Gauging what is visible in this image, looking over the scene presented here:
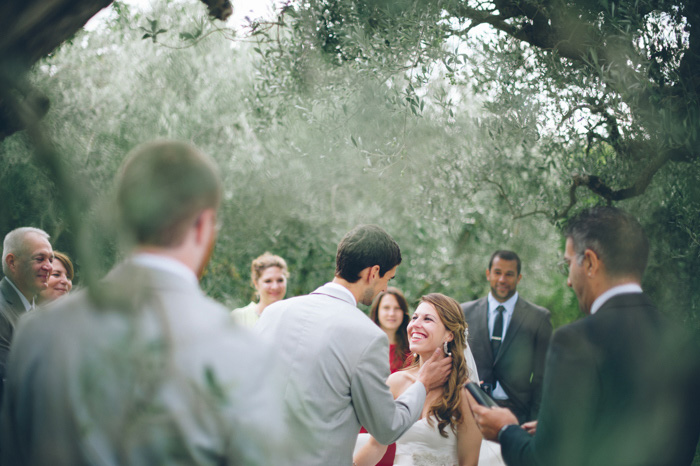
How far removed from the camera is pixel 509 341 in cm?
572

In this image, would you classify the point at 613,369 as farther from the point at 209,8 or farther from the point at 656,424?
the point at 209,8

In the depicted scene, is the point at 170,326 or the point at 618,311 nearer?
the point at 170,326

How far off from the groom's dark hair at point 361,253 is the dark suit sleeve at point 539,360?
3.02 metres

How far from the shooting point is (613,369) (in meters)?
2.02

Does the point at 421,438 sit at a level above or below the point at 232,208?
below

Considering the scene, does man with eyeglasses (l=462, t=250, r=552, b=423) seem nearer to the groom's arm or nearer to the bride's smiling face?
the bride's smiling face

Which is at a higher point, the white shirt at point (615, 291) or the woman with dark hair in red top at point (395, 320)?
the white shirt at point (615, 291)

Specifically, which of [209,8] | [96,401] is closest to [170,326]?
[96,401]

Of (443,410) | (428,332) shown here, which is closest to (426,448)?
(443,410)

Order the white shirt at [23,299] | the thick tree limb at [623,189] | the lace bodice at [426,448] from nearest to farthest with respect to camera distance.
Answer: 1. the white shirt at [23,299]
2. the lace bodice at [426,448]
3. the thick tree limb at [623,189]

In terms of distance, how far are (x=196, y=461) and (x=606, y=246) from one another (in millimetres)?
1749

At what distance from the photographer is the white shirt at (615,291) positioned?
7.10 feet

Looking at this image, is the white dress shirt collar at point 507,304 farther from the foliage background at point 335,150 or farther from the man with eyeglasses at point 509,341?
the foliage background at point 335,150

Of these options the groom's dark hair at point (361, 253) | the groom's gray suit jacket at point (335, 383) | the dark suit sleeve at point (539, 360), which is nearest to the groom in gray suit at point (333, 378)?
the groom's gray suit jacket at point (335, 383)
